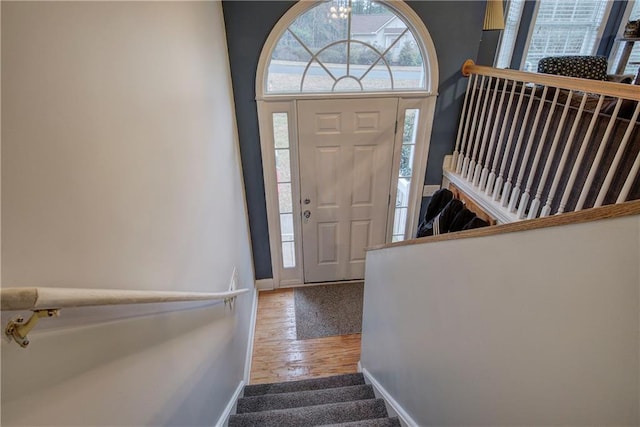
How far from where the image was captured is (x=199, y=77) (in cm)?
169

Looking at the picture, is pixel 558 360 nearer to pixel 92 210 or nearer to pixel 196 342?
pixel 92 210

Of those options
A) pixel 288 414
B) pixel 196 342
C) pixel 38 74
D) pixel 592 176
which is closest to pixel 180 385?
pixel 196 342

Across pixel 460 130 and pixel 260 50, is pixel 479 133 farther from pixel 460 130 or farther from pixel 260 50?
pixel 260 50

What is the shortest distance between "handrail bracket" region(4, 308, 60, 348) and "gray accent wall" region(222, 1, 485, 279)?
2528mm

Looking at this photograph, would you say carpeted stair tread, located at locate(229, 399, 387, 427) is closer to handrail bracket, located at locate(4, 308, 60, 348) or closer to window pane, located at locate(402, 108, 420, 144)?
handrail bracket, located at locate(4, 308, 60, 348)

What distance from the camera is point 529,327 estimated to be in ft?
2.43

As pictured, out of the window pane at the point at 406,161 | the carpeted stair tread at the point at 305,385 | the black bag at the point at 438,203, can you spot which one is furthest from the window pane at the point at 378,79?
the carpeted stair tread at the point at 305,385

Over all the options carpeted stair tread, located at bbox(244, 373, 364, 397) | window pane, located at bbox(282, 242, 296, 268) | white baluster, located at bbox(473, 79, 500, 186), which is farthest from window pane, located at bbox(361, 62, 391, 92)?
carpeted stair tread, located at bbox(244, 373, 364, 397)

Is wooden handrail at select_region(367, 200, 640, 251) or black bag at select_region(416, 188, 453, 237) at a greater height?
wooden handrail at select_region(367, 200, 640, 251)

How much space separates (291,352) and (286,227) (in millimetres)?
1236

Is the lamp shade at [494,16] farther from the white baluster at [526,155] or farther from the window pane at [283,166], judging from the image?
the window pane at [283,166]

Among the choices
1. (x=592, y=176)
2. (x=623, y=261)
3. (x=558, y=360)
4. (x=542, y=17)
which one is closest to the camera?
(x=623, y=261)

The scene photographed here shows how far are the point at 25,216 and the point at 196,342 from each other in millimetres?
1048

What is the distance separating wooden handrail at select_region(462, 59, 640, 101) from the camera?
1.41 meters
